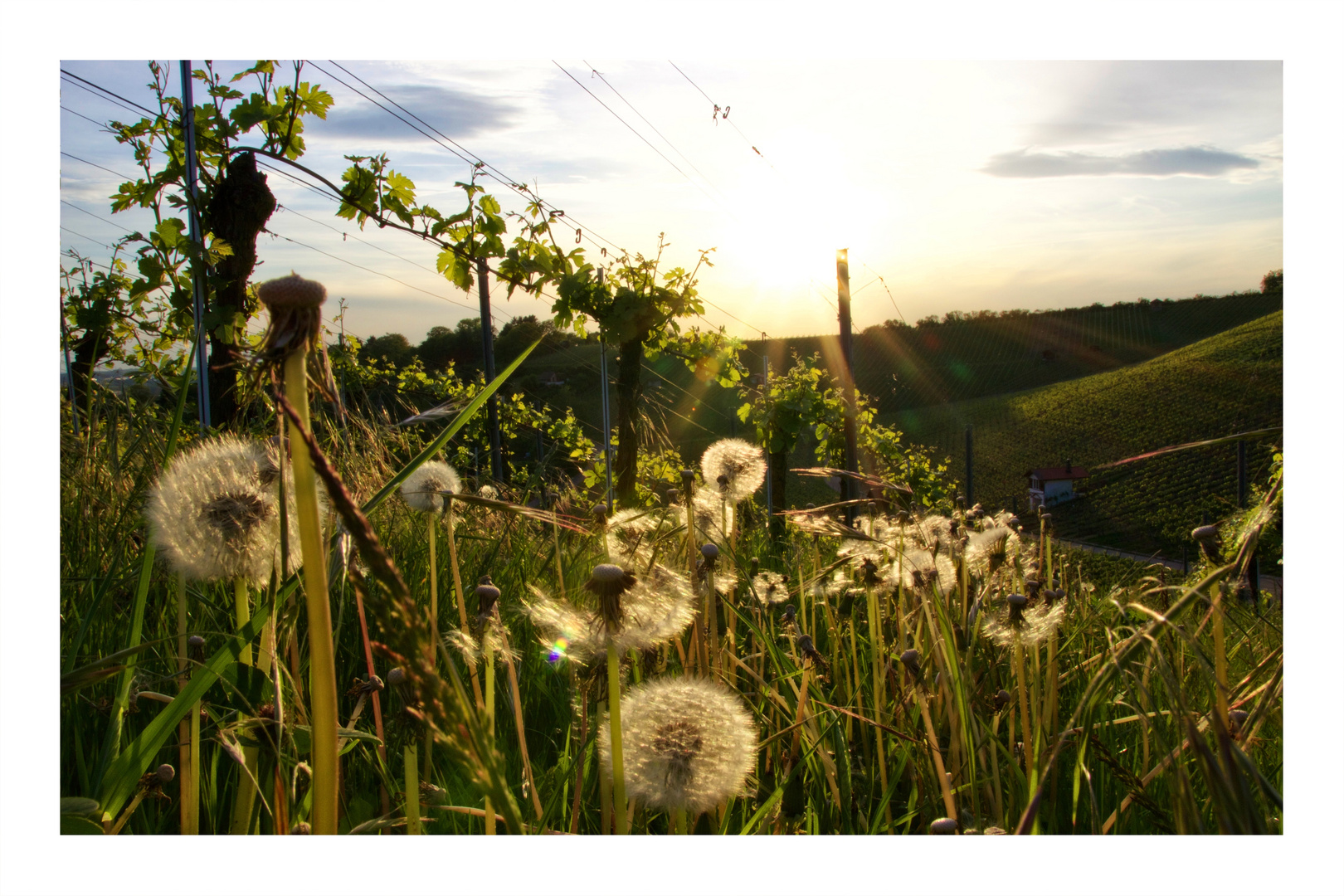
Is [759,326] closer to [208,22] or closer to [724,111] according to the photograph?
[724,111]

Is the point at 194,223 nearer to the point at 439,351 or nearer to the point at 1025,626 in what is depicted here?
the point at 1025,626

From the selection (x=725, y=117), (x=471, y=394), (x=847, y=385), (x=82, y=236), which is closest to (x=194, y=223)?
(x=82, y=236)

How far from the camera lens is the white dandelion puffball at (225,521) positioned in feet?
2.56

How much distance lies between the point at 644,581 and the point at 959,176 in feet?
4.49

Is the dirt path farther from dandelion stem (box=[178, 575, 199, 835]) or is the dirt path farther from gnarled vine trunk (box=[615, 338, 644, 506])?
gnarled vine trunk (box=[615, 338, 644, 506])

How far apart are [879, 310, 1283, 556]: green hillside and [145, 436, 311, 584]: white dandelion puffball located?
1.24m

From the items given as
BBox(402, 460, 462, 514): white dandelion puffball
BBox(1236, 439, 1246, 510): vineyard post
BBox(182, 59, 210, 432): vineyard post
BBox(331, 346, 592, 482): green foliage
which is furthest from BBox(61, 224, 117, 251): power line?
BBox(331, 346, 592, 482): green foliage

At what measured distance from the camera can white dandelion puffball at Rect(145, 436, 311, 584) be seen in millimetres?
780

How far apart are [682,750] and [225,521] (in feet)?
1.77

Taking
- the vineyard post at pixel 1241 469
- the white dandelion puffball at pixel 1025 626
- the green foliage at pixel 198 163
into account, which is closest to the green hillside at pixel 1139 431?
the vineyard post at pixel 1241 469

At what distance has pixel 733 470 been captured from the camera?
1.71m

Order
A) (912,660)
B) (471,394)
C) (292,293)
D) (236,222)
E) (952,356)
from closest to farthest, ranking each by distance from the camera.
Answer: (292,293) → (912,660) → (236,222) → (471,394) → (952,356)

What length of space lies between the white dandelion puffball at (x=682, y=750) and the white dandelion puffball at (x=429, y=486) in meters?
0.60
